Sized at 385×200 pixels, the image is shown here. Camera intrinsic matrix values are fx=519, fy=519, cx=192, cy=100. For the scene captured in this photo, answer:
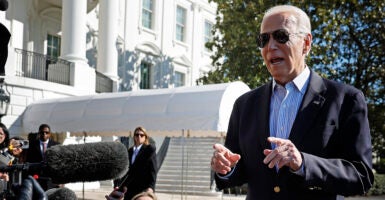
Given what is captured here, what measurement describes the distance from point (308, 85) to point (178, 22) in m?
29.0

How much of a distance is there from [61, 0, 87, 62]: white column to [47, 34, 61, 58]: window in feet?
9.53

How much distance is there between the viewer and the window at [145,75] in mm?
28075

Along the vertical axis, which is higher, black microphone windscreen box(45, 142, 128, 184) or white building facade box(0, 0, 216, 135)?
white building facade box(0, 0, 216, 135)

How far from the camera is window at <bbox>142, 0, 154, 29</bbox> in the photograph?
91.8 feet

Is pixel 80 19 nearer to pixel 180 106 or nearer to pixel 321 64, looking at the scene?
pixel 180 106

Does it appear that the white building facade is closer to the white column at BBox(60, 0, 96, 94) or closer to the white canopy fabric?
the white column at BBox(60, 0, 96, 94)

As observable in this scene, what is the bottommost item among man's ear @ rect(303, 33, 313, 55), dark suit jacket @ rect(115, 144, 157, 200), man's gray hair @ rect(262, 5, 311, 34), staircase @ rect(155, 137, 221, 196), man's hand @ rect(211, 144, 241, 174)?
staircase @ rect(155, 137, 221, 196)

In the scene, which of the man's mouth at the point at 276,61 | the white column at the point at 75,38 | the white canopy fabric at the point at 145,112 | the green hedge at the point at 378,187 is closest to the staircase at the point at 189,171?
the white canopy fabric at the point at 145,112

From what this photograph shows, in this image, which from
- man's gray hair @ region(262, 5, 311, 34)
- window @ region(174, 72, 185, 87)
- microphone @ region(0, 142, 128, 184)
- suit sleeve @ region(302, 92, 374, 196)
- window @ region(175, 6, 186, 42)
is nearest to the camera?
microphone @ region(0, 142, 128, 184)

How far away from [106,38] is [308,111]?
2094 cm

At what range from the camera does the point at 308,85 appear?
2432 millimetres

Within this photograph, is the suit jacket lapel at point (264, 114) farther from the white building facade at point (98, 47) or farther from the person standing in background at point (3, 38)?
the white building facade at point (98, 47)

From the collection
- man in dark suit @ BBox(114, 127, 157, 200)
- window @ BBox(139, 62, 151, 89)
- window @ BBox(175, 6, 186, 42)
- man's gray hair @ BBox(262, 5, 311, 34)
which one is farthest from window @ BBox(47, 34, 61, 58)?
man's gray hair @ BBox(262, 5, 311, 34)

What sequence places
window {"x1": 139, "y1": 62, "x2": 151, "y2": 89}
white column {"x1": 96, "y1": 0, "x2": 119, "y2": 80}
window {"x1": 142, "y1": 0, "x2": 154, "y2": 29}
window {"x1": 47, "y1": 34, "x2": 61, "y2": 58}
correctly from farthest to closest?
window {"x1": 139, "y1": 62, "x2": 151, "y2": 89} < window {"x1": 142, "y1": 0, "x2": 154, "y2": 29} < white column {"x1": 96, "y1": 0, "x2": 119, "y2": 80} < window {"x1": 47, "y1": 34, "x2": 61, "y2": 58}
